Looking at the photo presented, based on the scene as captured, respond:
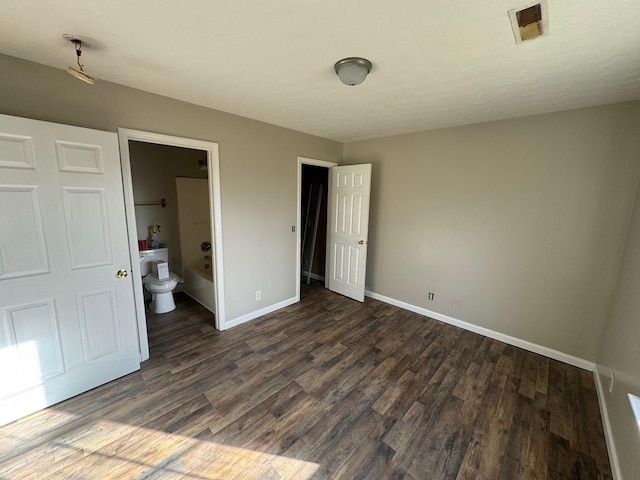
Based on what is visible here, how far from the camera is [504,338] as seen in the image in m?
2.82

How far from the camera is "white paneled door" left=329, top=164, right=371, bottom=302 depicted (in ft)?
11.9

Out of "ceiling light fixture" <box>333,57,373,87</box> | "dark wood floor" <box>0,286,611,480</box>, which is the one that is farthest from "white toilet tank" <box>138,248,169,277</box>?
"ceiling light fixture" <box>333,57,373,87</box>

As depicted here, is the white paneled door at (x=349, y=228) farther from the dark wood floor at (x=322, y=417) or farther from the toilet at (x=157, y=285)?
the toilet at (x=157, y=285)

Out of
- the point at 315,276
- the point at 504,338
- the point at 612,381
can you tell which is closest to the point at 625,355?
the point at 612,381

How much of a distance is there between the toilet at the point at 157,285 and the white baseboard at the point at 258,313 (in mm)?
971

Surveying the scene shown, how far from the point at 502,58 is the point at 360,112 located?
125 centimetres

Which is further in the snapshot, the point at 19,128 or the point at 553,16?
the point at 19,128

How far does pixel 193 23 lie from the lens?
129cm

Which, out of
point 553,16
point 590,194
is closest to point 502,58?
point 553,16

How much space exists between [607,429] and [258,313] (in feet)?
10.5

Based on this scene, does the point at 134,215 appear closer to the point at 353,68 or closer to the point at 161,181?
the point at 161,181

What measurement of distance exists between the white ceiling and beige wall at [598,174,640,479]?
1.30m

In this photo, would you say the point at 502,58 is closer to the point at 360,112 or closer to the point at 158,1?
the point at 360,112

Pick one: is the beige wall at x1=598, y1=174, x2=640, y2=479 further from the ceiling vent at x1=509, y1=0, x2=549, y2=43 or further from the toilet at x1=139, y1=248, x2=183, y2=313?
the toilet at x1=139, y1=248, x2=183, y2=313
